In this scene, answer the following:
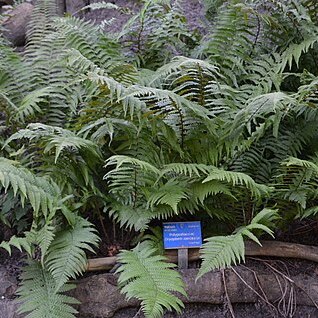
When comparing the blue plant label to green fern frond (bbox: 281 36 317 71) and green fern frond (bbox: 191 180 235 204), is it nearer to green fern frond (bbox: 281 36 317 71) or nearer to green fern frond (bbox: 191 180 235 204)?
green fern frond (bbox: 191 180 235 204)

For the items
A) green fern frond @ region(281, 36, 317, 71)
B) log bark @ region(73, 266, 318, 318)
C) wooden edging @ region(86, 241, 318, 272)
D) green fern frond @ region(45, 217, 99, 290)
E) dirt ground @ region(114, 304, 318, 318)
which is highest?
green fern frond @ region(281, 36, 317, 71)

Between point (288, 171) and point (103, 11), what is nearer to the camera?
point (288, 171)

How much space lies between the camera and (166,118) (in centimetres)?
252

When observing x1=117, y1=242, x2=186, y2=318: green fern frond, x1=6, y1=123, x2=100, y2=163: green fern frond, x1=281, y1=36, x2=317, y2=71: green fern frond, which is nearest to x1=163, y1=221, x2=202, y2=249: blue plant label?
x1=117, y1=242, x2=186, y2=318: green fern frond

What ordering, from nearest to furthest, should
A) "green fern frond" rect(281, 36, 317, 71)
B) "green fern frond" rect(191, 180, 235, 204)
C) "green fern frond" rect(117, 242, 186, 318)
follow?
"green fern frond" rect(117, 242, 186, 318)
"green fern frond" rect(191, 180, 235, 204)
"green fern frond" rect(281, 36, 317, 71)

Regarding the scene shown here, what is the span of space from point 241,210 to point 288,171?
30 cm

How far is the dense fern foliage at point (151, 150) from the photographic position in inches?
83.4

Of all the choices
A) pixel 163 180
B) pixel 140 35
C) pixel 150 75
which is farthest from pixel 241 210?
pixel 140 35

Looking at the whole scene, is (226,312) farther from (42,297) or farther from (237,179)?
(42,297)

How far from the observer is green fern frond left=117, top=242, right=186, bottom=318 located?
1.87m

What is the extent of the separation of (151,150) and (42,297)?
92cm

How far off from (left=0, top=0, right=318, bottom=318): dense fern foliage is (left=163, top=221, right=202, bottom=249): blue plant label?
0.05m

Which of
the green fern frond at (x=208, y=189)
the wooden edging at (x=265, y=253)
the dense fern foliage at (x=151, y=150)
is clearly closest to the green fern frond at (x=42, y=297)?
the dense fern foliage at (x=151, y=150)

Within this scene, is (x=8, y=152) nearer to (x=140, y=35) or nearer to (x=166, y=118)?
(x=166, y=118)
